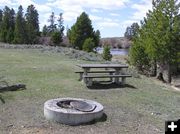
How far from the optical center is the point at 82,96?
9.36m

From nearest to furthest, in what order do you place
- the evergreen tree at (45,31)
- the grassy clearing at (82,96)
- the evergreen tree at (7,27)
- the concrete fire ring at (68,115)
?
the grassy clearing at (82,96)
the concrete fire ring at (68,115)
the evergreen tree at (7,27)
the evergreen tree at (45,31)

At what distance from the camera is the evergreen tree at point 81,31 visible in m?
48.1

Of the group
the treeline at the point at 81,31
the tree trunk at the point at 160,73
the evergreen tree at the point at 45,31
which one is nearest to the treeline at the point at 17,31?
the evergreen tree at the point at 45,31

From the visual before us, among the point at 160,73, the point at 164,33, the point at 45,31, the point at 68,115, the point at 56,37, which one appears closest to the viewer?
the point at 68,115

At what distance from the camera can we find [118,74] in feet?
38.1

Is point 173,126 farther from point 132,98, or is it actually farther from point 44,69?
point 44,69

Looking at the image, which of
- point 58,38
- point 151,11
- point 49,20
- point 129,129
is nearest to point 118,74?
point 129,129

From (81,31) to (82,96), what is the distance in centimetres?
3937

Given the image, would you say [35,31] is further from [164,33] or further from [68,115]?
[68,115]

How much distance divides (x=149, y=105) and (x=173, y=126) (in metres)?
7.05

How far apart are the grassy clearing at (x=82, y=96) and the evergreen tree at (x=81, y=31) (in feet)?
115

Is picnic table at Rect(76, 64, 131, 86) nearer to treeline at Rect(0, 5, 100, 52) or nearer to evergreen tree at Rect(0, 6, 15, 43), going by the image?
treeline at Rect(0, 5, 100, 52)

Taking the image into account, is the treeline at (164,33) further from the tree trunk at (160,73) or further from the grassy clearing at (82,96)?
the grassy clearing at (82,96)

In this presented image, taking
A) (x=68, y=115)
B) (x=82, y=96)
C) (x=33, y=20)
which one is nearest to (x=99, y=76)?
(x=82, y=96)
